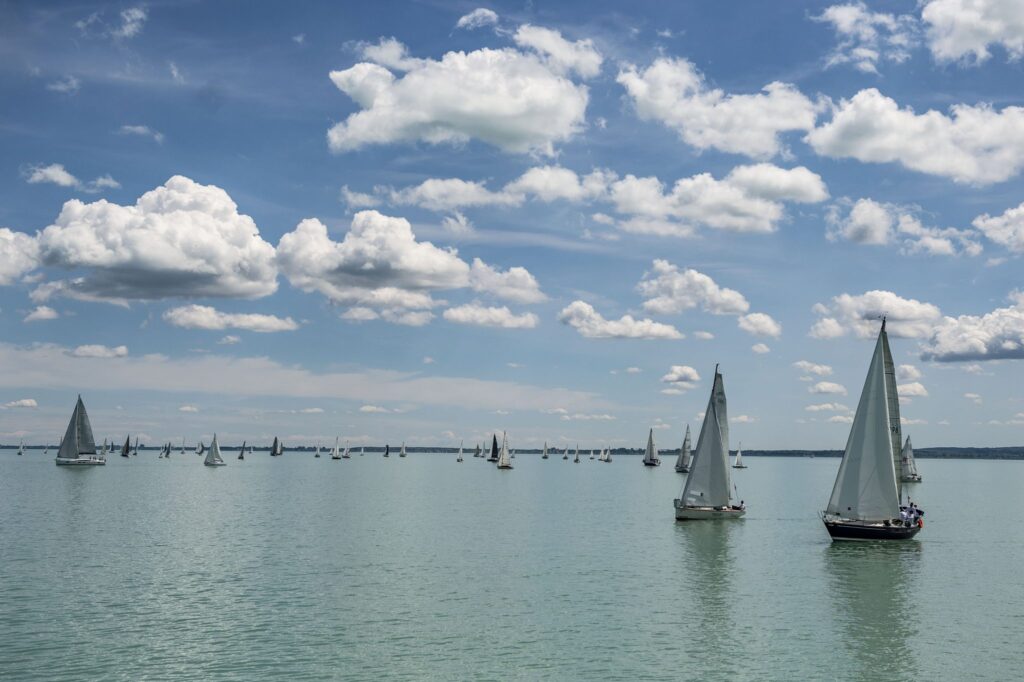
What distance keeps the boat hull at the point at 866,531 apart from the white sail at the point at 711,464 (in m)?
16.0

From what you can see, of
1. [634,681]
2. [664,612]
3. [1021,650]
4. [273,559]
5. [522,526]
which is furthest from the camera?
[522,526]

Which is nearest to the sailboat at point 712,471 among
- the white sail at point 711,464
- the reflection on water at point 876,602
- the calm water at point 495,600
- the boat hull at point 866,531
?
the white sail at point 711,464

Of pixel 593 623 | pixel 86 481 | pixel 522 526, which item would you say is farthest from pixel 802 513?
pixel 86 481

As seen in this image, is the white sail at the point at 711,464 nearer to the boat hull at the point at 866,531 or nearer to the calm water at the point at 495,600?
the calm water at the point at 495,600

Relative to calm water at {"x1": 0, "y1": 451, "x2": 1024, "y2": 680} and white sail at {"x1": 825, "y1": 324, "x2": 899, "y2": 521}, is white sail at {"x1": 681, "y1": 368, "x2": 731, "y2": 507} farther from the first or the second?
white sail at {"x1": 825, "y1": 324, "x2": 899, "y2": 521}

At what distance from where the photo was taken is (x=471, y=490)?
542ft

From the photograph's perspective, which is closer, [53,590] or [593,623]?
[593,623]

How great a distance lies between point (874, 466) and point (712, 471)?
806 inches

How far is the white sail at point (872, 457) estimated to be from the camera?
2756 inches

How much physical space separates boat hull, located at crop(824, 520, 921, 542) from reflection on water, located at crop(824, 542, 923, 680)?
3.33ft

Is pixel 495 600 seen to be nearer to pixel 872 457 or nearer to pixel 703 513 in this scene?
pixel 872 457

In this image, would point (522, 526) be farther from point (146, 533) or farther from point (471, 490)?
point (471, 490)

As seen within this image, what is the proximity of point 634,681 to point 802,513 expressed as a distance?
89573mm

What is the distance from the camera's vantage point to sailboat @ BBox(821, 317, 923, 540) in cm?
7000
